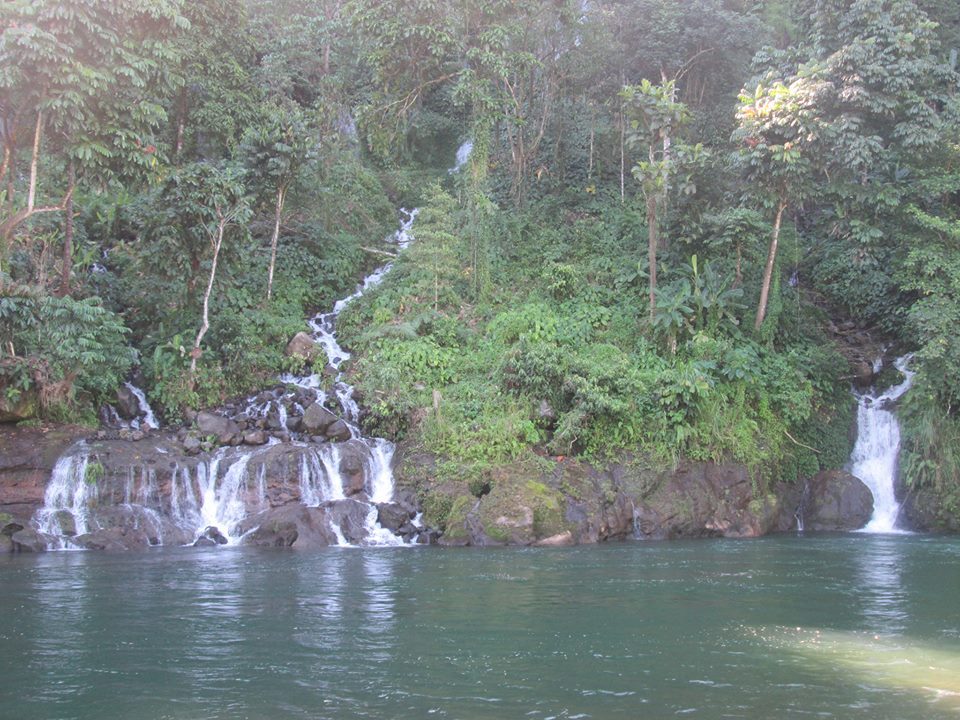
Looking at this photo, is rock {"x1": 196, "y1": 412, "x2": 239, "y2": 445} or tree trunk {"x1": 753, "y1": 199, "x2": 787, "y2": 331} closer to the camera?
rock {"x1": 196, "y1": 412, "x2": 239, "y2": 445}

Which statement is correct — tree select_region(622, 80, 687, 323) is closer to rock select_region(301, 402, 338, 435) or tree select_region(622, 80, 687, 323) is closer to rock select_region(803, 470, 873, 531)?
rock select_region(803, 470, 873, 531)

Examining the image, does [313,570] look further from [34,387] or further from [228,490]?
[34,387]

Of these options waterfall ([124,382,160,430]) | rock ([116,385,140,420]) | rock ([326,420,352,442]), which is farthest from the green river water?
rock ([116,385,140,420])

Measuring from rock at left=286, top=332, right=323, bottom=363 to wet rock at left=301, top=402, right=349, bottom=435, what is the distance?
2.65m

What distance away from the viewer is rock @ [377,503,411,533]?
16625 millimetres

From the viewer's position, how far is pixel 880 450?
19641 mm

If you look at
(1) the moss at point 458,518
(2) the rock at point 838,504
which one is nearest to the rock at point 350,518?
(1) the moss at point 458,518

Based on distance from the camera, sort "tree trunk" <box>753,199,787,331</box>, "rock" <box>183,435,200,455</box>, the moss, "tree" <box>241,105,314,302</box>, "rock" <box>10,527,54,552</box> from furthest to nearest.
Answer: "tree" <box>241,105,314,302</box>, "tree trunk" <box>753,199,787,331</box>, "rock" <box>183,435,200,455</box>, the moss, "rock" <box>10,527,54,552</box>

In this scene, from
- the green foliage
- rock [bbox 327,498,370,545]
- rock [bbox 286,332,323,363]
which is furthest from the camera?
rock [bbox 286,332,323,363]

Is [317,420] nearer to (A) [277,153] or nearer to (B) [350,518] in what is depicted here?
(B) [350,518]

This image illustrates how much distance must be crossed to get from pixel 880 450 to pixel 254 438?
13.6 m

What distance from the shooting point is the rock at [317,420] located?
19.0 m

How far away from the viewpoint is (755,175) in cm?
2072

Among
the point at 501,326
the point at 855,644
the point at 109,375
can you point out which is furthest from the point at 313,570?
the point at 501,326
